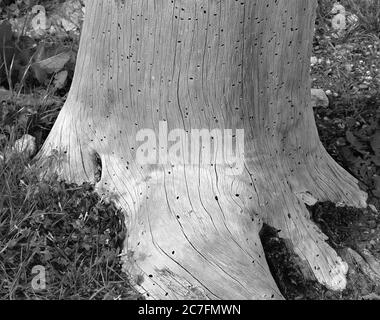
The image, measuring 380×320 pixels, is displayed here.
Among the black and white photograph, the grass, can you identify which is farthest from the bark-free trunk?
the grass

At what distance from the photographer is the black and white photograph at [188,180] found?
→ 322 cm

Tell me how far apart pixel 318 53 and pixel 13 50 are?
239cm

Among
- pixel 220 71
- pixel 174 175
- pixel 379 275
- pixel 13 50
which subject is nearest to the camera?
pixel 220 71

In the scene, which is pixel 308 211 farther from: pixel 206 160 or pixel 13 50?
pixel 13 50

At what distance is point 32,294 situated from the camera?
3289 mm

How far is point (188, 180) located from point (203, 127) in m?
0.28

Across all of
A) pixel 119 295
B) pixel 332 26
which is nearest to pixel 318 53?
pixel 332 26

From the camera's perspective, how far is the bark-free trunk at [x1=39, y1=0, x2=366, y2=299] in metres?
3.21

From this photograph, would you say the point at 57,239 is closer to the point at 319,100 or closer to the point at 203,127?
the point at 203,127

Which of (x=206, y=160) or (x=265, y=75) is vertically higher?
(x=265, y=75)

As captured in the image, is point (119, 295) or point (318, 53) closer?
point (119, 295)

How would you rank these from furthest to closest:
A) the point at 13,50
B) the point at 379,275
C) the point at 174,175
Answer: the point at 13,50
the point at 379,275
the point at 174,175

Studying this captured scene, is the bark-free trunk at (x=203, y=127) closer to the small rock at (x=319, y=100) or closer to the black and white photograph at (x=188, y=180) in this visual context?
the black and white photograph at (x=188, y=180)

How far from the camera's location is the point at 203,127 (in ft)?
10.9
